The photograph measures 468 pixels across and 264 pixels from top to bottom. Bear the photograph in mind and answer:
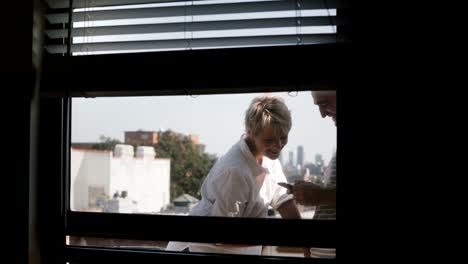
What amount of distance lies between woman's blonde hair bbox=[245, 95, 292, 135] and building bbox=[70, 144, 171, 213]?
281 mm

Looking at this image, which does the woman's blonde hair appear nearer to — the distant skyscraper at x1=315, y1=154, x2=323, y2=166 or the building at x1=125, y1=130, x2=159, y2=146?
the distant skyscraper at x1=315, y1=154, x2=323, y2=166

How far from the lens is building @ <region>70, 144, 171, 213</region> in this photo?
4.29ft

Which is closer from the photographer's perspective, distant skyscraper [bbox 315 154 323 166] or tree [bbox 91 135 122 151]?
distant skyscraper [bbox 315 154 323 166]

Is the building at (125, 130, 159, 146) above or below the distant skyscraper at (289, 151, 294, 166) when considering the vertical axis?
above

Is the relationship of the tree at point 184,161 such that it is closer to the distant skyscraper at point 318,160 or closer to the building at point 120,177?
the building at point 120,177

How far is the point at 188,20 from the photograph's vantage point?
4.22ft

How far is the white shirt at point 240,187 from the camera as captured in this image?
4.12 feet

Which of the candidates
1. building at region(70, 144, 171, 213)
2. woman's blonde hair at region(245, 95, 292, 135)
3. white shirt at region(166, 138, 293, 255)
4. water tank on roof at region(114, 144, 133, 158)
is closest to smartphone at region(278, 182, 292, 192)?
white shirt at region(166, 138, 293, 255)

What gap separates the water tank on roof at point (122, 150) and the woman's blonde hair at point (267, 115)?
1.22 ft

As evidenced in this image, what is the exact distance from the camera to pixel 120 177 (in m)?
1.35

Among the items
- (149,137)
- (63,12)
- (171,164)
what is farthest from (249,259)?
(63,12)

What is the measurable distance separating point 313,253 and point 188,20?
769mm

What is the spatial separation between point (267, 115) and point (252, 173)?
176mm

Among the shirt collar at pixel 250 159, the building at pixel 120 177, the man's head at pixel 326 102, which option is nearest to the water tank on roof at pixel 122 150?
the building at pixel 120 177
